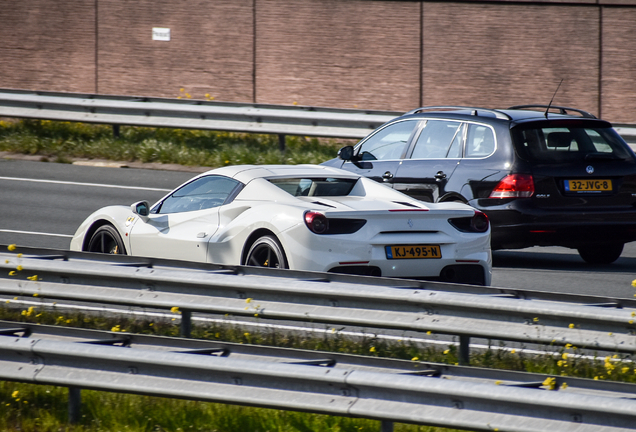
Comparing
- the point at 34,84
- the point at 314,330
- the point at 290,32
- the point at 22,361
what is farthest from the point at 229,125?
the point at 22,361

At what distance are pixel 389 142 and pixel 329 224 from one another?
411 centimetres

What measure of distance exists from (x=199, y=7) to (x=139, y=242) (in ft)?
41.8

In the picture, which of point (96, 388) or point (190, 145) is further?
point (190, 145)

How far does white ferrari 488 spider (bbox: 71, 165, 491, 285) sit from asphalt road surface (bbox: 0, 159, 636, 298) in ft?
5.86

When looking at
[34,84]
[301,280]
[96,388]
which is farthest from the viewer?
[34,84]

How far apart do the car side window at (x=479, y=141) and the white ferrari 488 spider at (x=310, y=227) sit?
7.06 feet

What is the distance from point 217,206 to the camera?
7988 mm

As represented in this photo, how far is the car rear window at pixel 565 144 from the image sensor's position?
9.73 meters

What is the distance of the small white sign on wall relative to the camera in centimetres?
2059

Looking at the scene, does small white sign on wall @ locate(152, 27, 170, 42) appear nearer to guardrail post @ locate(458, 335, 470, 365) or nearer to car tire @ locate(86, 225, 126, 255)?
car tire @ locate(86, 225, 126, 255)

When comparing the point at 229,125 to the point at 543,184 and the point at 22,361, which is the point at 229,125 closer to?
the point at 543,184

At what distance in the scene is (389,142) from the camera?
11.0 m

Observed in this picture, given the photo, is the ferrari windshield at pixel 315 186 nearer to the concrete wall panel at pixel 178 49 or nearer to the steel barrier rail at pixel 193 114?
the steel barrier rail at pixel 193 114

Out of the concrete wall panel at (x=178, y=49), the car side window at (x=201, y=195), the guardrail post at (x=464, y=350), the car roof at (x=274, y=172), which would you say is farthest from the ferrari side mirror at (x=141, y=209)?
the concrete wall panel at (x=178, y=49)
